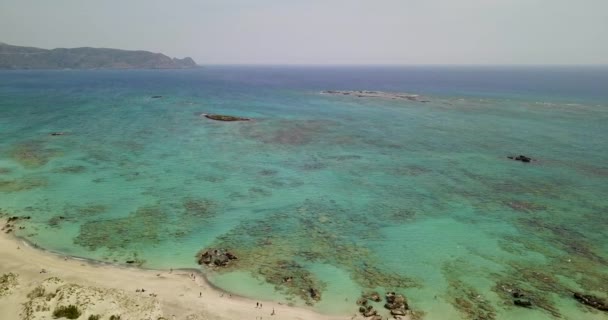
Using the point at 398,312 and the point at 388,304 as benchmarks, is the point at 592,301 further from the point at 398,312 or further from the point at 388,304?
the point at 388,304

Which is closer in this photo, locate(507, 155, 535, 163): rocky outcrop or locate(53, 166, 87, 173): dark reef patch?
locate(53, 166, 87, 173): dark reef patch

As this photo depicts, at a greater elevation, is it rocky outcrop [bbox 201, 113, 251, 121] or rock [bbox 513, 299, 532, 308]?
rocky outcrop [bbox 201, 113, 251, 121]

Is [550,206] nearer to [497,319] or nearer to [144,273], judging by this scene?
[497,319]

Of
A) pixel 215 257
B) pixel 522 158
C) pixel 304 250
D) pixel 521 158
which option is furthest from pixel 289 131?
pixel 215 257

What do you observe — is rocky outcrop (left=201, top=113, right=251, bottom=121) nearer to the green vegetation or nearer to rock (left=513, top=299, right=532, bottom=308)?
the green vegetation

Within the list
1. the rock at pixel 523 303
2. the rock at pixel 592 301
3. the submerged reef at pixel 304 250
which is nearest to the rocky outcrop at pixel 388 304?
the submerged reef at pixel 304 250

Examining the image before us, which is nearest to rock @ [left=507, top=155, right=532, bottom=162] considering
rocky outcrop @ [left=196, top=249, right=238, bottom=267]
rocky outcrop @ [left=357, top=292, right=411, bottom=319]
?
rocky outcrop @ [left=357, top=292, right=411, bottom=319]

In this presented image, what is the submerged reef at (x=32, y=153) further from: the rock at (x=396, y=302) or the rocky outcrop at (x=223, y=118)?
the rock at (x=396, y=302)
